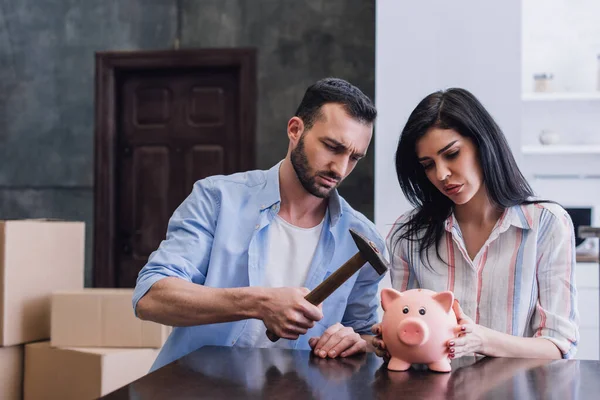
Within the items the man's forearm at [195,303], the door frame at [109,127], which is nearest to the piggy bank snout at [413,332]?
the man's forearm at [195,303]

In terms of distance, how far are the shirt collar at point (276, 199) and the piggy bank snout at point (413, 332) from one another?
59cm

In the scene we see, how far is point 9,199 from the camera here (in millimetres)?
4969

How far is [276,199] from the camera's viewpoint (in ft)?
6.14

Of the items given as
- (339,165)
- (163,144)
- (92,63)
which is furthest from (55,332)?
(92,63)

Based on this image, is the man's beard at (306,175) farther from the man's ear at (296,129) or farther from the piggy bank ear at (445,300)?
the piggy bank ear at (445,300)

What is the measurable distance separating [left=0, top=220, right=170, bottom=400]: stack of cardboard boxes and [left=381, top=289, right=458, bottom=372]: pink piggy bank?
5.56 feet

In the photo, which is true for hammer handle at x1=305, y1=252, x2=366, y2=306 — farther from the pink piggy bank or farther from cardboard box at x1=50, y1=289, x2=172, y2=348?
cardboard box at x1=50, y1=289, x2=172, y2=348

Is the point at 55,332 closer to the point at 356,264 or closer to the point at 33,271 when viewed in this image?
the point at 33,271

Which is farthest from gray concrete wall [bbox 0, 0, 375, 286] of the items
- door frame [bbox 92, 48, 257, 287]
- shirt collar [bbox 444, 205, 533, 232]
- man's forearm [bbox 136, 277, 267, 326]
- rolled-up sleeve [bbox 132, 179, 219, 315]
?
man's forearm [bbox 136, 277, 267, 326]

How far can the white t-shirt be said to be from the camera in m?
1.78

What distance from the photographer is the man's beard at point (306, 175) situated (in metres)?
1.79

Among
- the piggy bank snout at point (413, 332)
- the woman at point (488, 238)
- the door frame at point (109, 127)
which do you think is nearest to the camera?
the piggy bank snout at point (413, 332)

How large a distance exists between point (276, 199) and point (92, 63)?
3.38 m

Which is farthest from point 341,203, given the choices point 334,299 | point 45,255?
point 45,255
